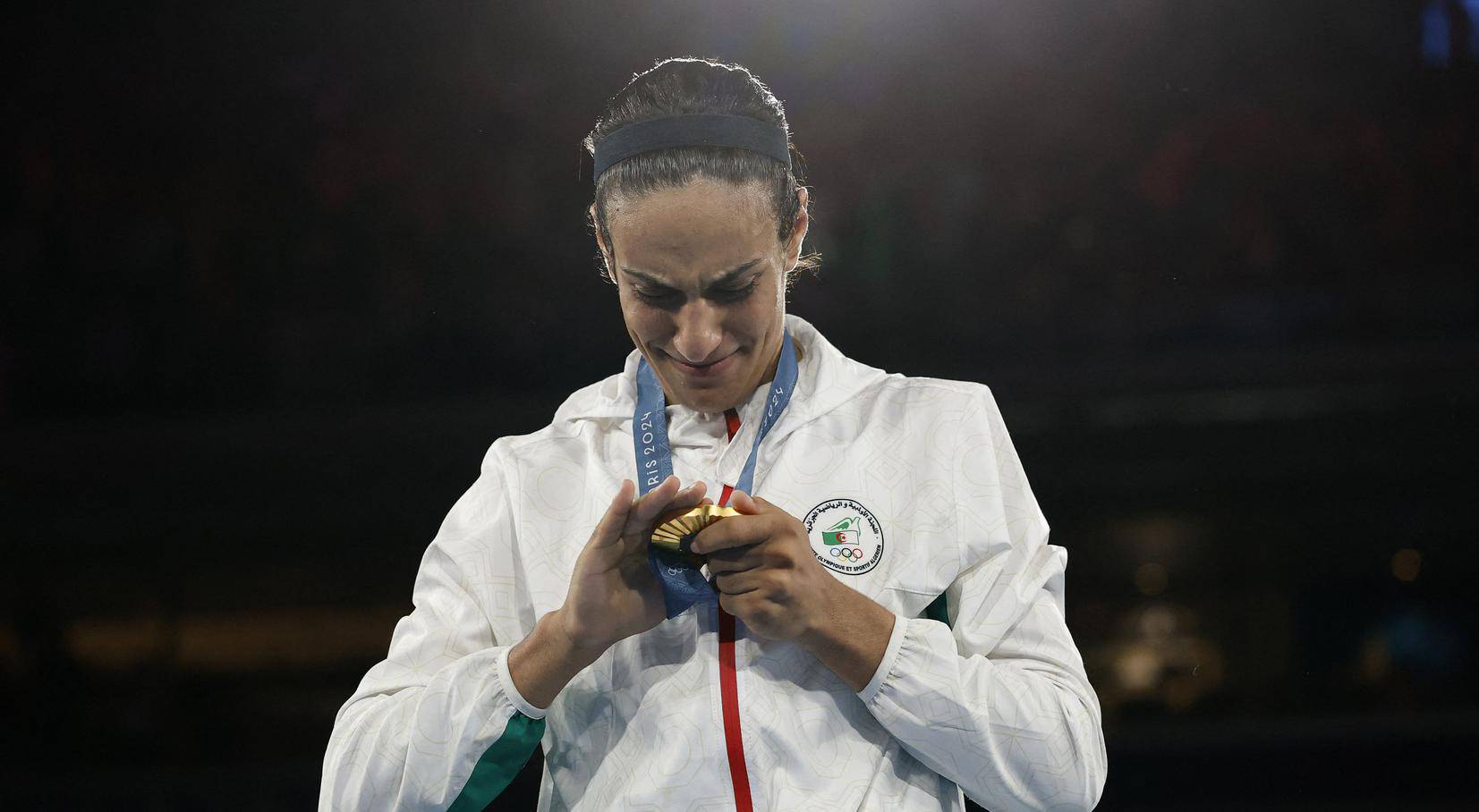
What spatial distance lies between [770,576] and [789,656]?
0.15m

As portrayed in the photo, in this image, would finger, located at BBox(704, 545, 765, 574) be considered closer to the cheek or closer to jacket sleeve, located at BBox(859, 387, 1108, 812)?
jacket sleeve, located at BBox(859, 387, 1108, 812)

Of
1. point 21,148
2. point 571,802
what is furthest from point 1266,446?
point 21,148

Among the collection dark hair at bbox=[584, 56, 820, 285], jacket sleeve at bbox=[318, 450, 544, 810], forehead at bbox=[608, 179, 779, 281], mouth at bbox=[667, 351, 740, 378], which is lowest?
jacket sleeve at bbox=[318, 450, 544, 810]

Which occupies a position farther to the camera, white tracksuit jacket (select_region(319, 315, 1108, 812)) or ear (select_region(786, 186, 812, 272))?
ear (select_region(786, 186, 812, 272))

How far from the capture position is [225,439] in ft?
10.1

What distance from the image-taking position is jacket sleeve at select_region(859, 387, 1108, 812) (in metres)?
1.10

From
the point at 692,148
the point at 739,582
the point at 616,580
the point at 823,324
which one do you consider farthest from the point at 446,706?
the point at 823,324

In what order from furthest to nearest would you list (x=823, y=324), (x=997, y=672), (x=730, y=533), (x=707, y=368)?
(x=823, y=324) < (x=707, y=368) < (x=997, y=672) < (x=730, y=533)

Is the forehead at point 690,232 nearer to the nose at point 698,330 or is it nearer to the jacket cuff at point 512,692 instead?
the nose at point 698,330

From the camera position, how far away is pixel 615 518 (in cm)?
107

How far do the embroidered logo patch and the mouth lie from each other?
16cm

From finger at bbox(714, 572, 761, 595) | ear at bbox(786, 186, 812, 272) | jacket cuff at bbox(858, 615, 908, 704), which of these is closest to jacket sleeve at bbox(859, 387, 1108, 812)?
jacket cuff at bbox(858, 615, 908, 704)

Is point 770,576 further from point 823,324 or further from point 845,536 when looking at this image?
point 823,324

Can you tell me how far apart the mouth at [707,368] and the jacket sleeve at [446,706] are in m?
0.23
